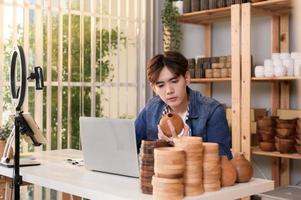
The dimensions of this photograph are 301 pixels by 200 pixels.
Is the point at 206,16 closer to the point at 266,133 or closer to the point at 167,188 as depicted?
the point at 266,133

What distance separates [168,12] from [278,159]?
1.52m

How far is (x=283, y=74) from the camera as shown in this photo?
2.97 meters

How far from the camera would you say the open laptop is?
1.59 m

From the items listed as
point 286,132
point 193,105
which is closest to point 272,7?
A: point 286,132

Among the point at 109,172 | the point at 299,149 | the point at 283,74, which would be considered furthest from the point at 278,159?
A: the point at 109,172

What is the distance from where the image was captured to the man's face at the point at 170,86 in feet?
6.57

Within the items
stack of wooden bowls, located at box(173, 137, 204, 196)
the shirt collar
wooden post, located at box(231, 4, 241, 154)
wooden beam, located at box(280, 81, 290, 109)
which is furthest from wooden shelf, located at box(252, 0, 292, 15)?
stack of wooden bowls, located at box(173, 137, 204, 196)

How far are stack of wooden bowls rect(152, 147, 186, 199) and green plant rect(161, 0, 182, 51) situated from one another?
2.56 m

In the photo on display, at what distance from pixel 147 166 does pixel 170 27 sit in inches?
99.4

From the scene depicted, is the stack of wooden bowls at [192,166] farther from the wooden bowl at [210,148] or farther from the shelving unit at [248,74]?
the shelving unit at [248,74]

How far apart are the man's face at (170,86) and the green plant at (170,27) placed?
5.67ft

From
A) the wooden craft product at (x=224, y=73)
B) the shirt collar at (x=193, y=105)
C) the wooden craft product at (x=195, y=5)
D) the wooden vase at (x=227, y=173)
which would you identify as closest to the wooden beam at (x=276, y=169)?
the wooden craft product at (x=224, y=73)

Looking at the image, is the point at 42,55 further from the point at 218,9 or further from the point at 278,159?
the point at 278,159

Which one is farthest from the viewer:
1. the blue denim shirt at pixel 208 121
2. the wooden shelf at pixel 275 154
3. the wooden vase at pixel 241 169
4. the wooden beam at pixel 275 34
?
the wooden beam at pixel 275 34
